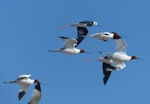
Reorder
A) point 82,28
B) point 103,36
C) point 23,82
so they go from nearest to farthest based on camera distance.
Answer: point 103,36 → point 23,82 → point 82,28

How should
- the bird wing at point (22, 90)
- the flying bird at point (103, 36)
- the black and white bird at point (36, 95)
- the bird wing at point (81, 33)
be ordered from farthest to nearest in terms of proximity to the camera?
the bird wing at point (81, 33), the bird wing at point (22, 90), the black and white bird at point (36, 95), the flying bird at point (103, 36)

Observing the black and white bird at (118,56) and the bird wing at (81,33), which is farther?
the bird wing at (81,33)

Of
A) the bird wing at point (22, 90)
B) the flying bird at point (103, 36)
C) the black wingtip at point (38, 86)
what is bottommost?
the bird wing at point (22, 90)

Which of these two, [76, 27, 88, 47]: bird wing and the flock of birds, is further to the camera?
[76, 27, 88, 47]: bird wing

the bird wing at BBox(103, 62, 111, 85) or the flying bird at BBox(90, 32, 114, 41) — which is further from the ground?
the flying bird at BBox(90, 32, 114, 41)

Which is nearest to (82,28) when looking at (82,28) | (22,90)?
(82,28)

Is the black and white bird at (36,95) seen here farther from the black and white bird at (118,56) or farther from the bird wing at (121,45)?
the bird wing at (121,45)

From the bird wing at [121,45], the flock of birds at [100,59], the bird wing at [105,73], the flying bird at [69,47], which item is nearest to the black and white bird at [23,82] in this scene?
the flock of birds at [100,59]

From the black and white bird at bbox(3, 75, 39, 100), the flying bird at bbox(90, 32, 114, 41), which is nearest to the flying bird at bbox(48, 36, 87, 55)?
the flying bird at bbox(90, 32, 114, 41)

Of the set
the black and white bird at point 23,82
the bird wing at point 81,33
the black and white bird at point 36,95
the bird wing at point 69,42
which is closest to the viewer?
the black and white bird at point 23,82

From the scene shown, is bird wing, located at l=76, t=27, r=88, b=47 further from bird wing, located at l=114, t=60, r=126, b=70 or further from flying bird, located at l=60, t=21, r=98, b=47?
bird wing, located at l=114, t=60, r=126, b=70

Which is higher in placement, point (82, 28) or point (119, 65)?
point (82, 28)

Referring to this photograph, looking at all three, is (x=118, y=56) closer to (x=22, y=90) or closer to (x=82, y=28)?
(x=82, y=28)

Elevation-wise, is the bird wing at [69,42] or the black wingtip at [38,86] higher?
the bird wing at [69,42]
